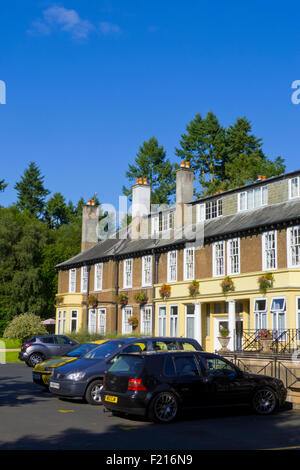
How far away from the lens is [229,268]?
30.0 meters

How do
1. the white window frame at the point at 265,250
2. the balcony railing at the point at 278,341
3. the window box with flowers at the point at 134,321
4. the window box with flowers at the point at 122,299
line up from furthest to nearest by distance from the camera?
the window box with flowers at the point at 122,299 → the window box with flowers at the point at 134,321 → the white window frame at the point at 265,250 → the balcony railing at the point at 278,341

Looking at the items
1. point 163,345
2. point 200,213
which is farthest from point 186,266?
point 163,345

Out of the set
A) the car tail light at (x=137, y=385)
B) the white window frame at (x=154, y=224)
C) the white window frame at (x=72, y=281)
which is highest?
the white window frame at (x=154, y=224)

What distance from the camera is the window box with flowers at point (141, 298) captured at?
36.3 meters

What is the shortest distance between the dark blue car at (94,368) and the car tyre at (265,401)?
257 centimetres

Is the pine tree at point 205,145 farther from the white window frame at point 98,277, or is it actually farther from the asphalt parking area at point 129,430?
the asphalt parking area at point 129,430

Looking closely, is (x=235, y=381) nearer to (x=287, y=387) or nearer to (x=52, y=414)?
(x=287, y=387)

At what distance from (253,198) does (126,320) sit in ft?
42.0

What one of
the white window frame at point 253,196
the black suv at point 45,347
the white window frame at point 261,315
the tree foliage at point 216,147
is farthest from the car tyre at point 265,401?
the tree foliage at point 216,147

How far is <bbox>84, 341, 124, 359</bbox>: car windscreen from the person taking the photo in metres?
15.7

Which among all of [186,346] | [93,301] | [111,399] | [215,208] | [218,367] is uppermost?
[215,208]

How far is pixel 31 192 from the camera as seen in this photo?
94812 mm

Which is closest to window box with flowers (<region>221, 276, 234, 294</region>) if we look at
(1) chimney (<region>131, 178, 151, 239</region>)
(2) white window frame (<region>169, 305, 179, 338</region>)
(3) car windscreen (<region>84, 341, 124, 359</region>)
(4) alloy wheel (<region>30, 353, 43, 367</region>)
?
(2) white window frame (<region>169, 305, 179, 338</region>)

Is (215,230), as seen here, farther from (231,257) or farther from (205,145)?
(205,145)
